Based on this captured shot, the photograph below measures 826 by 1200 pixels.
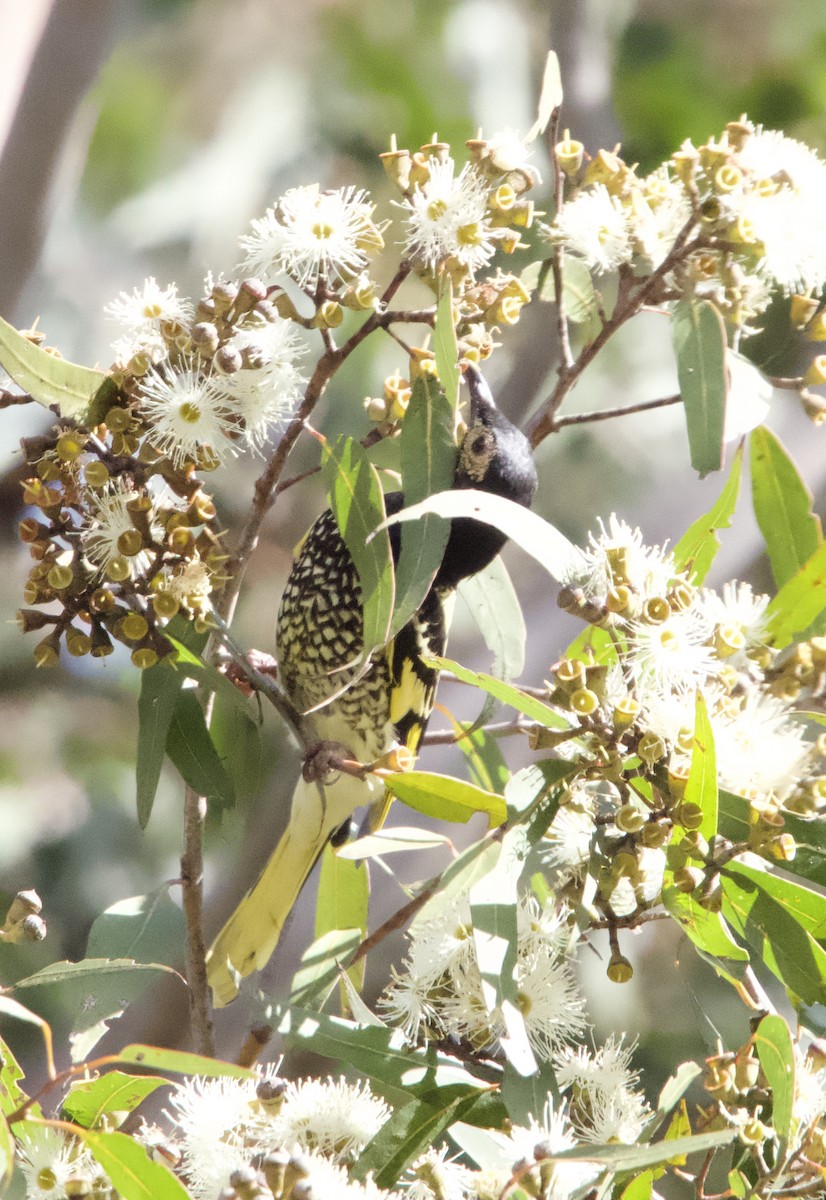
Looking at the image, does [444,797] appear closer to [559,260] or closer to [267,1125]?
[267,1125]

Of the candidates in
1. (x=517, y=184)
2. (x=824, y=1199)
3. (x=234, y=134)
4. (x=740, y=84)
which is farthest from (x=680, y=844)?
(x=740, y=84)

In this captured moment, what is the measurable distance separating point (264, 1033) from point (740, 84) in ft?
10.6

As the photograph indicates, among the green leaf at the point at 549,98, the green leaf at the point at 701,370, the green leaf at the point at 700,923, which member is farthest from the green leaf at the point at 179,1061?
the green leaf at the point at 549,98

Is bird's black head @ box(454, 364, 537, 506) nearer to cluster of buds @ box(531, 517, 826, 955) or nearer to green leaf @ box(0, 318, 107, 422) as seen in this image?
cluster of buds @ box(531, 517, 826, 955)

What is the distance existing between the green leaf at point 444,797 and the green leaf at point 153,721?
231 millimetres

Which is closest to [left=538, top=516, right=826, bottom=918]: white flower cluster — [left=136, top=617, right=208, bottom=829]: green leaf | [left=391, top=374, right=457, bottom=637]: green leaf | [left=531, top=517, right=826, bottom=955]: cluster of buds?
[left=531, top=517, right=826, bottom=955]: cluster of buds

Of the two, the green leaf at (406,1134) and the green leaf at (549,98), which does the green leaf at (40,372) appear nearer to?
the green leaf at (549,98)

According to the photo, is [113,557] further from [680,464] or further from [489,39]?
[489,39]

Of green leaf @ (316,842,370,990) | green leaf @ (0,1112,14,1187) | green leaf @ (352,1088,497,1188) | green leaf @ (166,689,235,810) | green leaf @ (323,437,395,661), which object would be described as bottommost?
green leaf @ (0,1112,14,1187)

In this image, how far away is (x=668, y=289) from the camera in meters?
1.15

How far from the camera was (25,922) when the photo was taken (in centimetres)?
96

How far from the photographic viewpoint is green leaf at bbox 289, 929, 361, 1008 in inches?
43.8

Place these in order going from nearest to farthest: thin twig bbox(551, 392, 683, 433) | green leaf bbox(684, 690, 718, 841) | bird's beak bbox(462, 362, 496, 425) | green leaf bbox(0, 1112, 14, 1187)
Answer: green leaf bbox(0, 1112, 14, 1187) → green leaf bbox(684, 690, 718, 841) → thin twig bbox(551, 392, 683, 433) → bird's beak bbox(462, 362, 496, 425)

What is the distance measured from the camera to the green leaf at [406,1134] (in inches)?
37.3
